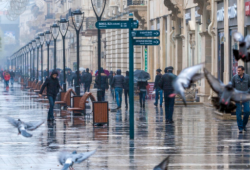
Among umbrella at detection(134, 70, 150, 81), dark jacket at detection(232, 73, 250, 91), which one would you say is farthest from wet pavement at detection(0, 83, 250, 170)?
umbrella at detection(134, 70, 150, 81)

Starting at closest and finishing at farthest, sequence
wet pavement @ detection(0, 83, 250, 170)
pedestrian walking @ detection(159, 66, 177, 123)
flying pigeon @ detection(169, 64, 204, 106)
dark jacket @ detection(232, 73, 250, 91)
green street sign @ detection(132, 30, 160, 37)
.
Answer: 1. flying pigeon @ detection(169, 64, 204, 106)
2. wet pavement @ detection(0, 83, 250, 170)
3. green street sign @ detection(132, 30, 160, 37)
4. dark jacket @ detection(232, 73, 250, 91)
5. pedestrian walking @ detection(159, 66, 177, 123)

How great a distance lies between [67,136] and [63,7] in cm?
8071

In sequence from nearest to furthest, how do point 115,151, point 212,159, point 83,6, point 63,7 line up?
point 212,159 → point 115,151 → point 83,6 → point 63,7

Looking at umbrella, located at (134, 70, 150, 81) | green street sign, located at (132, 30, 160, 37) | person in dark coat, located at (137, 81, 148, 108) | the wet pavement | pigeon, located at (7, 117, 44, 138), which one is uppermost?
green street sign, located at (132, 30, 160, 37)

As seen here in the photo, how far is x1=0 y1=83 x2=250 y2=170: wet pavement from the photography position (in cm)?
1083

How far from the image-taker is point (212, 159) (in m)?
11.3

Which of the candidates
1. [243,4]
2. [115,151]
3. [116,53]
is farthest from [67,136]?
[116,53]

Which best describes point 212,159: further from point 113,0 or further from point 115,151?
point 113,0

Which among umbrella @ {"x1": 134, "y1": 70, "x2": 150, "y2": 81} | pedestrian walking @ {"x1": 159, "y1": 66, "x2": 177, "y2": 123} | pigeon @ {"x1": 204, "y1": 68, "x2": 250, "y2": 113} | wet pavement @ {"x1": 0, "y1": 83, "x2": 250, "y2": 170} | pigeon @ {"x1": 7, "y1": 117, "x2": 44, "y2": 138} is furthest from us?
umbrella @ {"x1": 134, "y1": 70, "x2": 150, "y2": 81}

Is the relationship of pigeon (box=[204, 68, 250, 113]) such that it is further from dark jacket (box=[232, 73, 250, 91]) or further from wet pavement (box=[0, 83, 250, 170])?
dark jacket (box=[232, 73, 250, 91])

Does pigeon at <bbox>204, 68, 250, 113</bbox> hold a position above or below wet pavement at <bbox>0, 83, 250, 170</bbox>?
above

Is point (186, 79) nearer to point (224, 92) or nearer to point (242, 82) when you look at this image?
point (224, 92)

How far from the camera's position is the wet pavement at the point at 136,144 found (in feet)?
35.5

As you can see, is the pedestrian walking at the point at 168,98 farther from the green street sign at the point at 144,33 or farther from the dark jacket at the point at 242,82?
the green street sign at the point at 144,33
